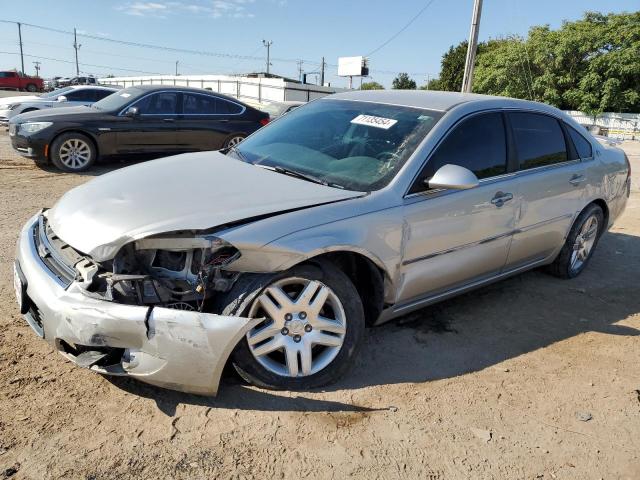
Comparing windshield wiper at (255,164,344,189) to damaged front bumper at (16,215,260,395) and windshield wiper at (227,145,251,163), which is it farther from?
damaged front bumper at (16,215,260,395)

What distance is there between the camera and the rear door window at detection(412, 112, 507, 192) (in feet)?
11.2

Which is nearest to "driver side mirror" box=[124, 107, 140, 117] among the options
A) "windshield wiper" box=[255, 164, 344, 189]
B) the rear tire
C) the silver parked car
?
the silver parked car

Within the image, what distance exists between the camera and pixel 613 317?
435 centimetres

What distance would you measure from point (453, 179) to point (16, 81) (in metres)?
47.3

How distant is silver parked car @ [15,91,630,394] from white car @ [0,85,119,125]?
11.2 m

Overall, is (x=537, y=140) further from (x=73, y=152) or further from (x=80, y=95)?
(x=80, y=95)

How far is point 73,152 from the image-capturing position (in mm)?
8742

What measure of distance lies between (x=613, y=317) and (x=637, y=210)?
5.01 meters

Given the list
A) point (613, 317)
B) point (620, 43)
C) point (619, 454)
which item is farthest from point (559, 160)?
point (620, 43)

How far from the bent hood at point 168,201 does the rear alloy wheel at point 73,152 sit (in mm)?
5834

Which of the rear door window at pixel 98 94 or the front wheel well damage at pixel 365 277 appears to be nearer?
the front wheel well damage at pixel 365 277

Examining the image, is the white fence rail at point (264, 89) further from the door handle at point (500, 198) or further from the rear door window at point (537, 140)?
the door handle at point (500, 198)

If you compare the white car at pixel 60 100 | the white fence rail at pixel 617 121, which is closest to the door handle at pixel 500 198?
the white car at pixel 60 100

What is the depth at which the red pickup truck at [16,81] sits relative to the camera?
41219mm
